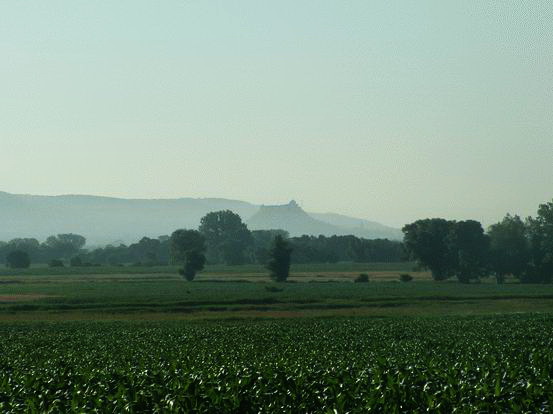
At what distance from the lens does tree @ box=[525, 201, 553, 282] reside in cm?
15200

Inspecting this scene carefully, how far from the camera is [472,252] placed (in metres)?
158

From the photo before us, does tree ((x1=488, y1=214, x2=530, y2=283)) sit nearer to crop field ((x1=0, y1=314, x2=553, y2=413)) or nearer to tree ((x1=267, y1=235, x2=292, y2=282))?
tree ((x1=267, y1=235, x2=292, y2=282))

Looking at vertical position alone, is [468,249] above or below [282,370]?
above

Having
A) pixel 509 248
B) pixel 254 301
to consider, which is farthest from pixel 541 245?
A: pixel 254 301

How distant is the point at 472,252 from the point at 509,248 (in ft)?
38.7

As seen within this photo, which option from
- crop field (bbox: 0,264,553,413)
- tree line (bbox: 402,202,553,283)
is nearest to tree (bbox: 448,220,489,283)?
tree line (bbox: 402,202,553,283)

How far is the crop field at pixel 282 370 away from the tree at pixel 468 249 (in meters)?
94.8

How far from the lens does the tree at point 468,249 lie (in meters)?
156

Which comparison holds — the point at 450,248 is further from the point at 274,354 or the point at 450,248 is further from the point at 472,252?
the point at 274,354

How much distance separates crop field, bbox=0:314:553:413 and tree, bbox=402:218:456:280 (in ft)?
321

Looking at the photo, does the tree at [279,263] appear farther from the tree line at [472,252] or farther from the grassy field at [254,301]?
the tree line at [472,252]

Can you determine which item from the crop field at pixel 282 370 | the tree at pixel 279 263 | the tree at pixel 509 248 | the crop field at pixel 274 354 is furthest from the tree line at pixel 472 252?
the crop field at pixel 282 370

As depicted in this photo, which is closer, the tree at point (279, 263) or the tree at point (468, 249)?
the tree at point (279, 263)

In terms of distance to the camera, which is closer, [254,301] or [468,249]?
[254,301]
